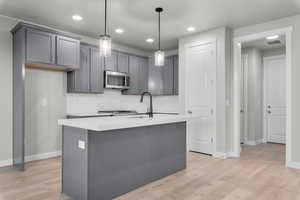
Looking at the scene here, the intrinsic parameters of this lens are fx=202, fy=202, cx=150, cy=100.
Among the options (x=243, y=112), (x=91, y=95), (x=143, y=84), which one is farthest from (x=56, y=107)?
(x=243, y=112)

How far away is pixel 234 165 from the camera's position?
365cm

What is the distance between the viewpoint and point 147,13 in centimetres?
351

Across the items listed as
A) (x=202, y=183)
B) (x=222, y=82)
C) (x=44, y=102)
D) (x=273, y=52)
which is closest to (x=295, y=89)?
(x=222, y=82)

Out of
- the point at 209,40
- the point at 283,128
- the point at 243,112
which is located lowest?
the point at 283,128

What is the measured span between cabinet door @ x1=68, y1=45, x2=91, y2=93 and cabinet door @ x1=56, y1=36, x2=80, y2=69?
0.27 meters

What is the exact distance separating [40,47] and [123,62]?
6.93ft

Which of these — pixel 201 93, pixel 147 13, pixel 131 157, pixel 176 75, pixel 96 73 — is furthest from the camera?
pixel 176 75

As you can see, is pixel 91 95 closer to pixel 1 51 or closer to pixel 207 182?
pixel 1 51

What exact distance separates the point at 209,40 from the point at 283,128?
3.44m

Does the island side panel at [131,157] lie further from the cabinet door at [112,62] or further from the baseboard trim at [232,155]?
the cabinet door at [112,62]

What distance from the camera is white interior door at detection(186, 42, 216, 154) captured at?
14.1 ft

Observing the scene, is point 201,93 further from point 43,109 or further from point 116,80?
point 43,109

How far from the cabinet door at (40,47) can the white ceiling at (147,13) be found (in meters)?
0.33

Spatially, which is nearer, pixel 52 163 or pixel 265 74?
pixel 52 163
